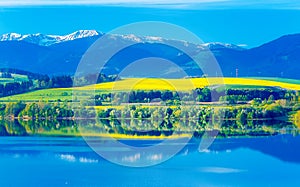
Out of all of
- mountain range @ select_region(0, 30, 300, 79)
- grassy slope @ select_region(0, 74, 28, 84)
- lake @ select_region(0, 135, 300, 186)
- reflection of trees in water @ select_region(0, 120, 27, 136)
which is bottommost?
lake @ select_region(0, 135, 300, 186)

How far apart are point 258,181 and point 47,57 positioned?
16458 cm

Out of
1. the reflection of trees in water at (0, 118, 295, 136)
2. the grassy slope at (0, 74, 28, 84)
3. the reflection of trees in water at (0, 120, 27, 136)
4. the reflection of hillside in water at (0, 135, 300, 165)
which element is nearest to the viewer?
the reflection of hillside in water at (0, 135, 300, 165)

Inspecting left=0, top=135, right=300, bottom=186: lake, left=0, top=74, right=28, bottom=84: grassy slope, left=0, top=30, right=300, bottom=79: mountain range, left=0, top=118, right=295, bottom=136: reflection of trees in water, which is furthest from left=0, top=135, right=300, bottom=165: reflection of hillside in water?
left=0, top=30, right=300, bottom=79: mountain range

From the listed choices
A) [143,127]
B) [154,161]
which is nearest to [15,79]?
[143,127]

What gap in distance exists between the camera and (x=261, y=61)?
174750mm

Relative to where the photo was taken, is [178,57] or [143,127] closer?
[143,127]

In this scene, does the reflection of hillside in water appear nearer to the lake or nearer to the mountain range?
the lake

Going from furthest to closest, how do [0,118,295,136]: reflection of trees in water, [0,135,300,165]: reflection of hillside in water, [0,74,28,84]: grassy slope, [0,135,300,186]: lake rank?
[0,74,28,84]: grassy slope
[0,118,295,136]: reflection of trees in water
[0,135,300,165]: reflection of hillside in water
[0,135,300,186]: lake

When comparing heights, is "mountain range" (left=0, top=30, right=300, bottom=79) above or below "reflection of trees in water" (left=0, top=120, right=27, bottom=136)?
A: above

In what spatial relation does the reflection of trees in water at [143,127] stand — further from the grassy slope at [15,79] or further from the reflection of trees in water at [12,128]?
the grassy slope at [15,79]

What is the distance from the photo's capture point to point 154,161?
36.7 m

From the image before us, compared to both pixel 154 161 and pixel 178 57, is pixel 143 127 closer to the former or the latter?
pixel 154 161

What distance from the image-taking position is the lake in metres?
31.5

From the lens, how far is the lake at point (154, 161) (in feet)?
103
